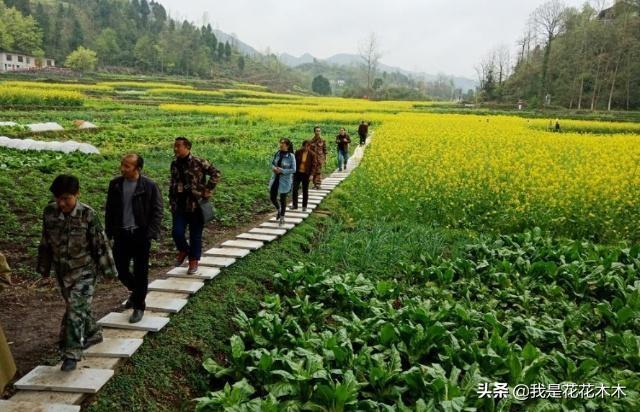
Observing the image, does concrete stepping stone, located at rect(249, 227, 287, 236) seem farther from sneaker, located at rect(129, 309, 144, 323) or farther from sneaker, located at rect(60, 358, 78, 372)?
sneaker, located at rect(60, 358, 78, 372)

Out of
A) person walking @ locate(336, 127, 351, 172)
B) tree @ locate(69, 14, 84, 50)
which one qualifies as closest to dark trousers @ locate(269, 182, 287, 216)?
person walking @ locate(336, 127, 351, 172)

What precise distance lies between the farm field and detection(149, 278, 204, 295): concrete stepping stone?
18 centimetres

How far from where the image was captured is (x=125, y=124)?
2738 cm

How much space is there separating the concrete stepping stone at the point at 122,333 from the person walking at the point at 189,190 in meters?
1.69

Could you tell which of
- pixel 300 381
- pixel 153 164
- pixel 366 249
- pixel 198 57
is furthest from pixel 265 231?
pixel 198 57

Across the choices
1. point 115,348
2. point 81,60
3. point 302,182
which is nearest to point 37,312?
point 115,348

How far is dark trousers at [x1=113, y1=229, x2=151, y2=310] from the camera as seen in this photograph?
17.3ft

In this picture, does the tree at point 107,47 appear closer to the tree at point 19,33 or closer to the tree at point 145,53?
the tree at point 145,53

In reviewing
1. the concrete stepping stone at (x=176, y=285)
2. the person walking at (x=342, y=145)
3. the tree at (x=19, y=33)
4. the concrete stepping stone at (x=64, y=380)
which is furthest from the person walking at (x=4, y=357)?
the tree at (x=19, y=33)

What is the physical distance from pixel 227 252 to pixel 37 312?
9.28 ft

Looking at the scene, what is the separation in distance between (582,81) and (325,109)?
95.0ft

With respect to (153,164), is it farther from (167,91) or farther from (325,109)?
(167,91)

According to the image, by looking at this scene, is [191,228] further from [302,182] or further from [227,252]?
[302,182]

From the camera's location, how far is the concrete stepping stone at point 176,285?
20.5ft
